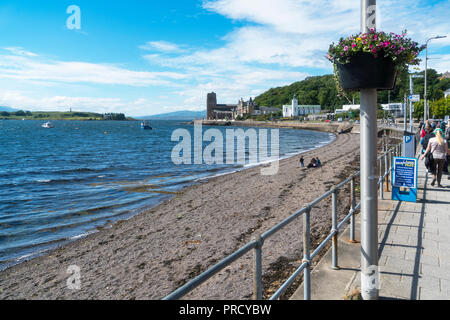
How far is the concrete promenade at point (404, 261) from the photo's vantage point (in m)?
4.18

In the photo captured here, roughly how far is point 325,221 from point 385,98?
6003 inches

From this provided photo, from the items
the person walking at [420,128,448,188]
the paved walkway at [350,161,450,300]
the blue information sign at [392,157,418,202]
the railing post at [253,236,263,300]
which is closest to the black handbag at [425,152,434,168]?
the person walking at [420,128,448,188]

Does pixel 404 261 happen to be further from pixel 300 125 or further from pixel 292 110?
pixel 292 110

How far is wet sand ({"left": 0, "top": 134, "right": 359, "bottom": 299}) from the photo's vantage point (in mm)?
7312

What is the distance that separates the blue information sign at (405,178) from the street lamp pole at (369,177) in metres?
5.23

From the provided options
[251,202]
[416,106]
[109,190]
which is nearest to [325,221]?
[251,202]

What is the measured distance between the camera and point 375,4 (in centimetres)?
357

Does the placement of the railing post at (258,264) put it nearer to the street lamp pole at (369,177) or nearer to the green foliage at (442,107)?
the street lamp pole at (369,177)

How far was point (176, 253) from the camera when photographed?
30.5 feet

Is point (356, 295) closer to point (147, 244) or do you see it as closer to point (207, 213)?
point (147, 244)

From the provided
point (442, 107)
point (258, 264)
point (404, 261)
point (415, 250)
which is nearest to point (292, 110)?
point (442, 107)

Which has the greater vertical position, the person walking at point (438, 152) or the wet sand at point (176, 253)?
the person walking at point (438, 152)

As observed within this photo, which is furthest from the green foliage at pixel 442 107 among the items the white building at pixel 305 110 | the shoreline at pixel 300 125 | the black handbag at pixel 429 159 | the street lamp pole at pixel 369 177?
the white building at pixel 305 110
